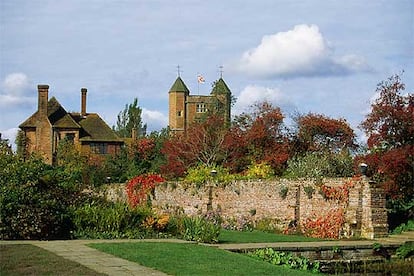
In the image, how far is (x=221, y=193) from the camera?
90.4ft

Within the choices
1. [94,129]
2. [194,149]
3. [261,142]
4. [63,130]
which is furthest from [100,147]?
[261,142]

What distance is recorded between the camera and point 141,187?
1291 inches

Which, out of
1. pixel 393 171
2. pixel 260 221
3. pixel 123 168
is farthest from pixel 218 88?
pixel 393 171

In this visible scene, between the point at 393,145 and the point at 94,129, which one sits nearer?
the point at 393,145

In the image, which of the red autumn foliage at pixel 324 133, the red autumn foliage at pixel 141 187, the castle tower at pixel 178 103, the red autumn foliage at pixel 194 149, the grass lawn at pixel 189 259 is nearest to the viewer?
the grass lawn at pixel 189 259

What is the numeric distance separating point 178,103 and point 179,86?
6.41 feet

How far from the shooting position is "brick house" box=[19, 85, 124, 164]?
6125 centimetres

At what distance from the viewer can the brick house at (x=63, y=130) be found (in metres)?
61.2

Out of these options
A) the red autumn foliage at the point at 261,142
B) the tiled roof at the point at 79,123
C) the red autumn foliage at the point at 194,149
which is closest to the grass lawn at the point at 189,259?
the red autumn foliage at the point at 261,142

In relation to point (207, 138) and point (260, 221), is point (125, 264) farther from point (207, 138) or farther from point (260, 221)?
point (207, 138)

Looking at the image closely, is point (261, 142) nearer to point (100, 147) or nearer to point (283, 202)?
point (283, 202)

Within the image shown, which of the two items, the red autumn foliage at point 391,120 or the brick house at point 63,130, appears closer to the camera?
the red autumn foliage at point 391,120

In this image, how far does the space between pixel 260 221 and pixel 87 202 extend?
24.3ft

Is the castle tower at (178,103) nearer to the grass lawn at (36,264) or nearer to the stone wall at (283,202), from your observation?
the stone wall at (283,202)
